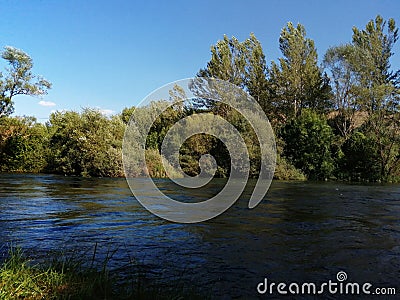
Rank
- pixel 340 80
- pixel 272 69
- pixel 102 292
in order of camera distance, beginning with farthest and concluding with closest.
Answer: pixel 272 69 → pixel 340 80 → pixel 102 292

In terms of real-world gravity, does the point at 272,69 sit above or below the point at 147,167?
above

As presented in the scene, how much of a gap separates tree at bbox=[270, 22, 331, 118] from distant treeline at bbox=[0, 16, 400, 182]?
5.2 inches

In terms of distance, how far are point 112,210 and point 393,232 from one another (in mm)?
9174

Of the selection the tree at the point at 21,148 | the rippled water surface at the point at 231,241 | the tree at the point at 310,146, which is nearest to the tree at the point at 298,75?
the tree at the point at 310,146

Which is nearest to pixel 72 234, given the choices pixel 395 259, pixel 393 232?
pixel 395 259

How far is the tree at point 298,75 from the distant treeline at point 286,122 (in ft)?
0.43

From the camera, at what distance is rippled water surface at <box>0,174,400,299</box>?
6.49 meters

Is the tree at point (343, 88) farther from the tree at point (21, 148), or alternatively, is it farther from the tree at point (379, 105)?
the tree at point (21, 148)

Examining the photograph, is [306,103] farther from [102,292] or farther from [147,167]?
[102,292]

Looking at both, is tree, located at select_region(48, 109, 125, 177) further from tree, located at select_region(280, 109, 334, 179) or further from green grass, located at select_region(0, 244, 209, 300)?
green grass, located at select_region(0, 244, 209, 300)

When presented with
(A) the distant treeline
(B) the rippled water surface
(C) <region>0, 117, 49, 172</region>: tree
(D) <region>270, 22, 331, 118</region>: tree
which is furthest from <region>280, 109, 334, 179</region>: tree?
(C) <region>0, 117, 49, 172</region>: tree

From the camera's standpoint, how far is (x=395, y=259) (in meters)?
7.53

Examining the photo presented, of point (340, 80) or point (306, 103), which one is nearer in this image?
point (340, 80)

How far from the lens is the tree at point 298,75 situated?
159ft
